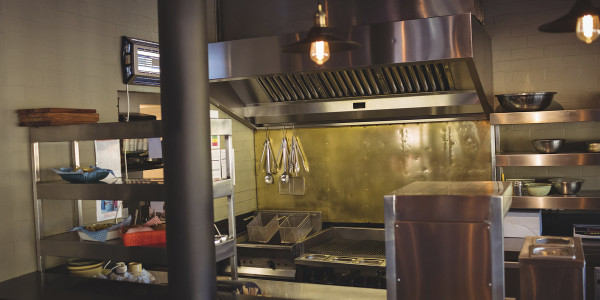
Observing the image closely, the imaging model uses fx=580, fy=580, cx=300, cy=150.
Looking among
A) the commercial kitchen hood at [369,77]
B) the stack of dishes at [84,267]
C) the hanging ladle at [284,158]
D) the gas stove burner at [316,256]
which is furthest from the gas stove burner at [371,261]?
the stack of dishes at [84,267]

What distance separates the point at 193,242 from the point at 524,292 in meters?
1.81

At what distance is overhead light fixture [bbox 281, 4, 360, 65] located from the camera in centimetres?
304

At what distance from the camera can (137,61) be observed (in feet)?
15.1

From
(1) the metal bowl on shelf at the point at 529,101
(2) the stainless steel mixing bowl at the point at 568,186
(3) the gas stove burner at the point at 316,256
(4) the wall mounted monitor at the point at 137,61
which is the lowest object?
(3) the gas stove burner at the point at 316,256

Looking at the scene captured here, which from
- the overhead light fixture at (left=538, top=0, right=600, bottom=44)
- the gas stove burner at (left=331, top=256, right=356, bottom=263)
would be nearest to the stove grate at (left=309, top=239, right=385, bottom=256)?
the gas stove burner at (left=331, top=256, right=356, bottom=263)

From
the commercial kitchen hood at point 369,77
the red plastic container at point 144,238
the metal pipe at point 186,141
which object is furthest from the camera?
the commercial kitchen hood at point 369,77

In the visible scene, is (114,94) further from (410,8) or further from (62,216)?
(410,8)

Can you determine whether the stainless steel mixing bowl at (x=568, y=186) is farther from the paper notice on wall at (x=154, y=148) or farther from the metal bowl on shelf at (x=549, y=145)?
the paper notice on wall at (x=154, y=148)

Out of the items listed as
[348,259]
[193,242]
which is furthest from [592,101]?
[193,242]

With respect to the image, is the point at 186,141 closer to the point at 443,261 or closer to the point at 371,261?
the point at 443,261

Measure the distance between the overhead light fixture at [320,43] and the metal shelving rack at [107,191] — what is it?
0.76m

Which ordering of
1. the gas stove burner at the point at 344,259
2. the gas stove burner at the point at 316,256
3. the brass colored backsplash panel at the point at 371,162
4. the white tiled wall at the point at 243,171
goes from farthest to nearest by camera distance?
the white tiled wall at the point at 243,171 < the brass colored backsplash panel at the point at 371,162 < the gas stove burner at the point at 316,256 < the gas stove burner at the point at 344,259

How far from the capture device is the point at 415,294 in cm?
284

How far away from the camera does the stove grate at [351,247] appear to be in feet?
17.3
